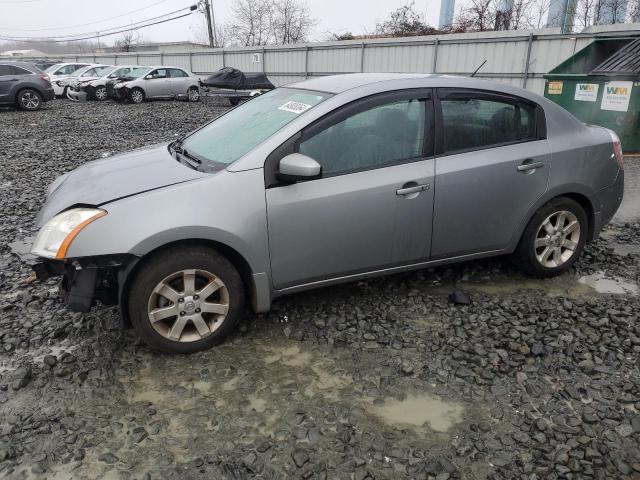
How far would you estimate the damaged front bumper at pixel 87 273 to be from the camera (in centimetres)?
298

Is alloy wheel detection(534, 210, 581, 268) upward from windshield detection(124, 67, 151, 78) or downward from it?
downward

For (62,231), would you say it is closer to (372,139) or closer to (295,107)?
(295,107)

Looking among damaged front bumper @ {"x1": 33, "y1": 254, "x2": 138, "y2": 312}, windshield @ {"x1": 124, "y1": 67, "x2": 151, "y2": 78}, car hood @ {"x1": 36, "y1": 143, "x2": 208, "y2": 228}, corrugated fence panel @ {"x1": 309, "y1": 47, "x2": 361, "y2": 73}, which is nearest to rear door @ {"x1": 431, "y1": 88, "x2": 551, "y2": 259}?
car hood @ {"x1": 36, "y1": 143, "x2": 208, "y2": 228}

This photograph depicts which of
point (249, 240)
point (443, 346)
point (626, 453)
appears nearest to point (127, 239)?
point (249, 240)

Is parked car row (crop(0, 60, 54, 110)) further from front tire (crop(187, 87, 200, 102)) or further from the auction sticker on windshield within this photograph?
the auction sticker on windshield

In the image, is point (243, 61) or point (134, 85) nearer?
point (134, 85)

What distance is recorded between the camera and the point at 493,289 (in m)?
4.23

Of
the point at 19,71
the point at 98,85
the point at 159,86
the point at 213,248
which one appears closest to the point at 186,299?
the point at 213,248

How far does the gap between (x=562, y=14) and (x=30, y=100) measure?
2374 centimetres

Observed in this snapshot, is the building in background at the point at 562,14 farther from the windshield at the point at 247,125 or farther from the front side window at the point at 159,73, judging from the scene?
the windshield at the point at 247,125

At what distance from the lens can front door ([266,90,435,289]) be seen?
330 cm

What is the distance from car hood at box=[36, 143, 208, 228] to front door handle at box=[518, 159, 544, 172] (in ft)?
7.69

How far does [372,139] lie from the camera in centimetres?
353

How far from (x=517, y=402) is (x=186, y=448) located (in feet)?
5.85
